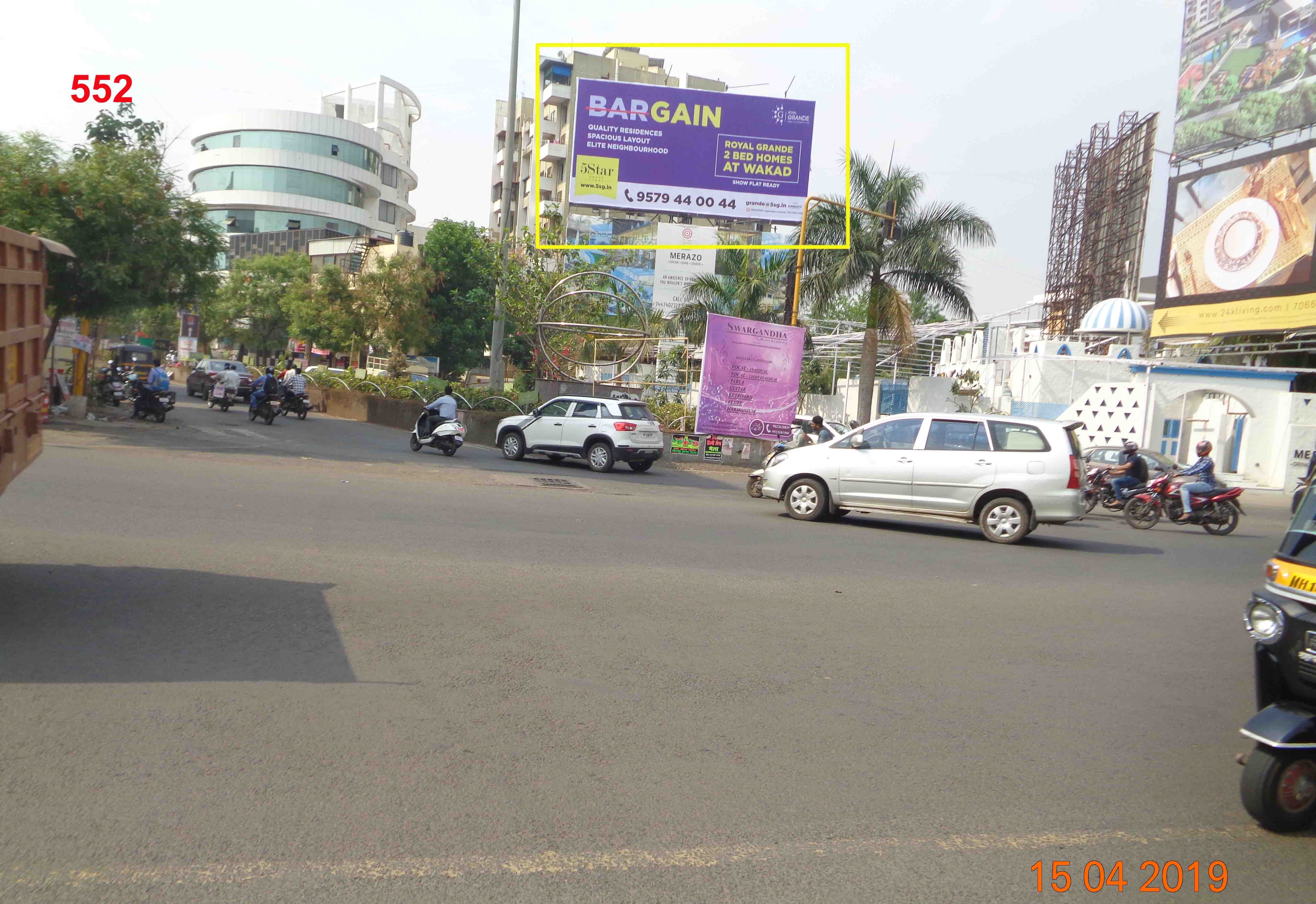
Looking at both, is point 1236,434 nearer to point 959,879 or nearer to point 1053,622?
point 1053,622

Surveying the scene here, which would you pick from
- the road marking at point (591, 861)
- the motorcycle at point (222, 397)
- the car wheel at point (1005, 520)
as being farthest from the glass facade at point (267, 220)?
the road marking at point (591, 861)

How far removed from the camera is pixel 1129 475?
61.0 feet

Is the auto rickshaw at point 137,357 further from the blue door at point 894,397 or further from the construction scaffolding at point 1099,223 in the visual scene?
the construction scaffolding at point 1099,223

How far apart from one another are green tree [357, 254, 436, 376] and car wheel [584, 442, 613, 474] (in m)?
20.7

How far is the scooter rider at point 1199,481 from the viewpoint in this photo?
672 inches

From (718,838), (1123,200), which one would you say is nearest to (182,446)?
(718,838)

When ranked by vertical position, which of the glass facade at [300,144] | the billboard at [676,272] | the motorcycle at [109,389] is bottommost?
the motorcycle at [109,389]

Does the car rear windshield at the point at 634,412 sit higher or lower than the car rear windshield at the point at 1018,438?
lower

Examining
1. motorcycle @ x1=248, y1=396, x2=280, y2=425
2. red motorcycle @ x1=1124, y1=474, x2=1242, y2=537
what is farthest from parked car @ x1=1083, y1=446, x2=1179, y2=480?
motorcycle @ x1=248, y1=396, x2=280, y2=425

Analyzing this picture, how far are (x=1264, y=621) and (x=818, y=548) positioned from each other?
7461mm

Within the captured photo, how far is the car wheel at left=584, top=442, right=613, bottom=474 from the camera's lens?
822 inches

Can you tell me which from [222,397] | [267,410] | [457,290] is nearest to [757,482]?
[267,410]

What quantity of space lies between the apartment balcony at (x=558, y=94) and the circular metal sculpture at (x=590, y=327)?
35065 millimetres
